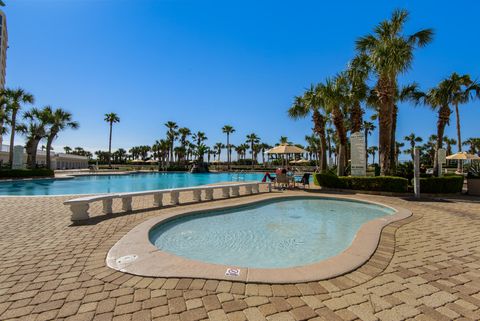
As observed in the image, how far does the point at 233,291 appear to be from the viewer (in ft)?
8.77

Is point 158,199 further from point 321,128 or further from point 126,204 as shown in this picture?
point 321,128

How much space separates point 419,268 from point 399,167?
1266 cm

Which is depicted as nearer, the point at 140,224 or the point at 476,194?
the point at 140,224

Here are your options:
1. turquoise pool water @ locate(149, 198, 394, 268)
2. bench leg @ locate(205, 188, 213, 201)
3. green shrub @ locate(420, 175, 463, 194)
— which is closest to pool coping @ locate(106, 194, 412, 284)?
turquoise pool water @ locate(149, 198, 394, 268)

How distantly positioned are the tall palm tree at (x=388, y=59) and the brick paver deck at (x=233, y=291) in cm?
1003

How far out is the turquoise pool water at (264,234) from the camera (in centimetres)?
452

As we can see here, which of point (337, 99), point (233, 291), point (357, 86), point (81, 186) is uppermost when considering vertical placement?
point (357, 86)

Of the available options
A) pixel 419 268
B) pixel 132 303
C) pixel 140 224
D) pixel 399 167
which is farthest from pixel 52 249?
pixel 399 167

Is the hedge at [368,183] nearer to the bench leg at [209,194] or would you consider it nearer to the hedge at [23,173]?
the bench leg at [209,194]

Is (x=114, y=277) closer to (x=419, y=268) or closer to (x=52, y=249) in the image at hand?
(x=52, y=249)

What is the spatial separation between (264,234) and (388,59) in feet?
39.0

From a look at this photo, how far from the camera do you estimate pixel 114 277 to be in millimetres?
2988

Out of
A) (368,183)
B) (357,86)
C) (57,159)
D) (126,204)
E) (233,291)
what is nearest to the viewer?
(233,291)

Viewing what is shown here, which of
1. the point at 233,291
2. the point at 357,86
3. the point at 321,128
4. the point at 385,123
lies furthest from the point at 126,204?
the point at 357,86
